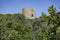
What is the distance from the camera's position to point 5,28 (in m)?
23.2

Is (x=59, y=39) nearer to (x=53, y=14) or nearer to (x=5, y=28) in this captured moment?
(x=53, y=14)

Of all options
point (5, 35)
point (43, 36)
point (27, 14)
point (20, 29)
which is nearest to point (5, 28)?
point (5, 35)

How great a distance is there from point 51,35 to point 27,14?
60817mm

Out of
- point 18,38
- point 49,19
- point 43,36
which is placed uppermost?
point 49,19

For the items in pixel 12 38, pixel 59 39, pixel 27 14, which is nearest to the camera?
pixel 59 39

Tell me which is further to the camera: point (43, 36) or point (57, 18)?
point (43, 36)

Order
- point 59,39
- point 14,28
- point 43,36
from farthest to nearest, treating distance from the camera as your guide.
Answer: point 14,28 → point 43,36 → point 59,39

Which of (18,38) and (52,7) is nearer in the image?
(52,7)

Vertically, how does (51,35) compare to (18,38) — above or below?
above

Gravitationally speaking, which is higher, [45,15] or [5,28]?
[45,15]

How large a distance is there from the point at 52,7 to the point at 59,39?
0.98 metres

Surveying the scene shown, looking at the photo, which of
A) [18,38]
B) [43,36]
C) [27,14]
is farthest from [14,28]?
[27,14]

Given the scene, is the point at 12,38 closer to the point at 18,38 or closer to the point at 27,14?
the point at 18,38

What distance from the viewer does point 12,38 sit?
75.3 ft
